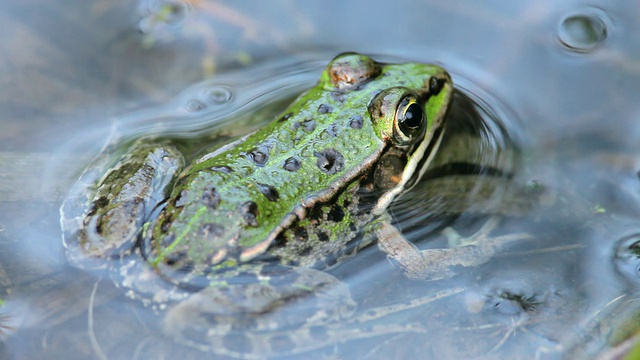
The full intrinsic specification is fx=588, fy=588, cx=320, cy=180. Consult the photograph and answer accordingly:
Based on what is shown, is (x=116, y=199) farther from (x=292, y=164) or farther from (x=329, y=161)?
(x=329, y=161)

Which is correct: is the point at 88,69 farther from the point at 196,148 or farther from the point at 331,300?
the point at 331,300

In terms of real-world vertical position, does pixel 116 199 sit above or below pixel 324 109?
below

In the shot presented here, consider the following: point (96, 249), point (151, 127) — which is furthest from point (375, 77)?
point (96, 249)

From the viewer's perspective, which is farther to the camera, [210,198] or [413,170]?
[413,170]

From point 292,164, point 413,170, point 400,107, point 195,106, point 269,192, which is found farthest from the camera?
point 195,106

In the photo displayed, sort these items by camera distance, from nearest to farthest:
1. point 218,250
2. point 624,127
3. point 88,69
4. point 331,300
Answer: point 218,250 → point 331,300 → point 624,127 → point 88,69

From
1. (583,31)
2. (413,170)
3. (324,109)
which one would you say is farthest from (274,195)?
(583,31)

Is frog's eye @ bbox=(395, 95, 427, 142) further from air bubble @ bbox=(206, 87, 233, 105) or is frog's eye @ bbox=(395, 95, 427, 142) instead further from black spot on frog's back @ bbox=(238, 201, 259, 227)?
air bubble @ bbox=(206, 87, 233, 105)

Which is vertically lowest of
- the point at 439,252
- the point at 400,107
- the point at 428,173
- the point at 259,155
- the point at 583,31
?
the point at 439,252
